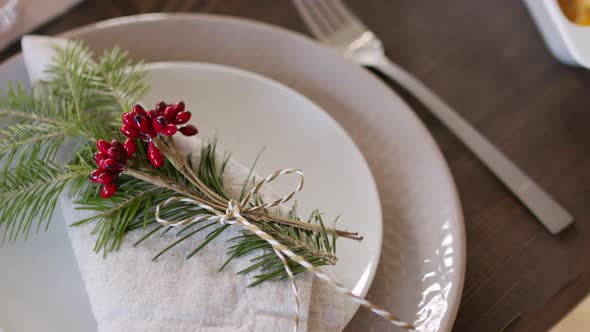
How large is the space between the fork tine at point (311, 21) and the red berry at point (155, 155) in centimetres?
29

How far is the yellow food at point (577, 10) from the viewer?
45 cm

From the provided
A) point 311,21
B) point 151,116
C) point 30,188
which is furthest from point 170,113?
point 311,21

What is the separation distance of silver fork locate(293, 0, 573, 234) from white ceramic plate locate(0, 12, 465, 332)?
7 centimetres

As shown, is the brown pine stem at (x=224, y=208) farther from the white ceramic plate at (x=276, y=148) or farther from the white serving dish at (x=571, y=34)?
the white serving dish at (x=571, y=34)

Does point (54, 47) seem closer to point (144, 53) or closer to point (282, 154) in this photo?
point (144, 53)

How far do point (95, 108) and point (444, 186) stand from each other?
0.97 ft

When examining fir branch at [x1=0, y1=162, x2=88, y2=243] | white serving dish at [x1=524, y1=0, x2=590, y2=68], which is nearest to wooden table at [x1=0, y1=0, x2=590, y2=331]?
white serving dish at [x1=524, y1=0, x2=590, y2=68]

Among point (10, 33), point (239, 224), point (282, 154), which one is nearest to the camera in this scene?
point (239, 224)

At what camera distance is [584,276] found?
1.45 feet

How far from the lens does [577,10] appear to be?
1.50ft

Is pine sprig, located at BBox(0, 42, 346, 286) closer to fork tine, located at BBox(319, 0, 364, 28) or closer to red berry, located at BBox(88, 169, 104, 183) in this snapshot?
red berry, located at BBox(88, 169, 104, 183)

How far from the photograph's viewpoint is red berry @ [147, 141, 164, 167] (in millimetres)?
355

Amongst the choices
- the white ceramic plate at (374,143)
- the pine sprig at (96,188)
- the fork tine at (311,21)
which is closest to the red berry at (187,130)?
the pine sprig at (96,188)

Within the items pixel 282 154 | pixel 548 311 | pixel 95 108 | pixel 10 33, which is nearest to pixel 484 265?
pixel 548 311
